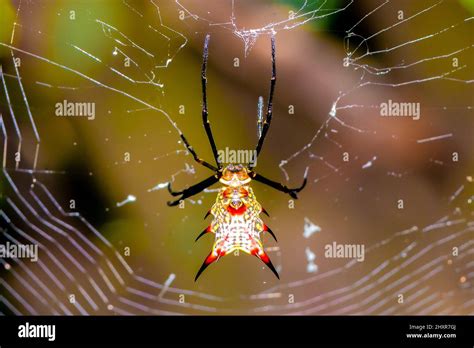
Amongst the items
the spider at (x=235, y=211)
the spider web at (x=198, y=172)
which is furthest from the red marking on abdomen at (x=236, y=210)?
the spider web at (x=198, y=172)

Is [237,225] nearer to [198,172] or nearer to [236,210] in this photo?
[236,210]

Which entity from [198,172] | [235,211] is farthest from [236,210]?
[198,172]

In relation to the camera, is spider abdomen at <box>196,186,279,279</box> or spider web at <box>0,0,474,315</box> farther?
spider web at <box>0,0,474,315</box>

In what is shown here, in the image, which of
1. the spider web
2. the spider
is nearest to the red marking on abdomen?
the spider

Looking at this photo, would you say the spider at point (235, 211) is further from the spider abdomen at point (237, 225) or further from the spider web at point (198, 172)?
the spider web at point (198, 172)

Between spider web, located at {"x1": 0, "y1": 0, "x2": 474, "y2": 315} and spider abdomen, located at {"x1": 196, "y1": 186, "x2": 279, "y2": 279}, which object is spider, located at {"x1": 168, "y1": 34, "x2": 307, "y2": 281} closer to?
spider abdomen, located at {"x1": 196, "y1": 186, "x2": 279, "y2": 279}

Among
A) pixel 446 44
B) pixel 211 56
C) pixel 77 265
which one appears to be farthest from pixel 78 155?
pixel 446 44

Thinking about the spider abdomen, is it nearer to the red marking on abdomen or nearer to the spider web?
the red marking on abdomen

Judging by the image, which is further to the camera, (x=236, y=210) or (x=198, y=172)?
(x=198, y=172)
